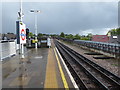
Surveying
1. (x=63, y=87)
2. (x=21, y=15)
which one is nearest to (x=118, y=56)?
(x=21, y=15)

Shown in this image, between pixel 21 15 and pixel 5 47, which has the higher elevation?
pixel 21 15

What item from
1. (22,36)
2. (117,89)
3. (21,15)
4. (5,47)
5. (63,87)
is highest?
(21,15)

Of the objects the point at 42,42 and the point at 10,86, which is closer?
the point at 10,86

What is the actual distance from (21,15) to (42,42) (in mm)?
14884

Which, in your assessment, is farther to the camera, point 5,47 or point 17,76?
point 5,47

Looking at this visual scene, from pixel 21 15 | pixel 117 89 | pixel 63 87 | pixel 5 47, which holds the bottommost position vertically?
pixel 117 89

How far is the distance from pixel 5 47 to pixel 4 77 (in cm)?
560

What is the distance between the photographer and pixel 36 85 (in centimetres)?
537

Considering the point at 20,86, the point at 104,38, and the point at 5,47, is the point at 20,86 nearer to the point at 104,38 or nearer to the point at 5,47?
the point at 5,47

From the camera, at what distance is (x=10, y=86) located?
208 inches

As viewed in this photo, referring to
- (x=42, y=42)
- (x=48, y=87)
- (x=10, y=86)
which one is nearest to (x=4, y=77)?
(x=10, y=86)

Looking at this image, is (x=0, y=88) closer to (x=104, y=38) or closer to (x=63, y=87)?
(x=63, y=87)

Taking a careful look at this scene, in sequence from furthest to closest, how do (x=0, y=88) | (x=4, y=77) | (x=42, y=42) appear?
(x=42, y=42) → (x=4, y=77) → (x=0, y=88)

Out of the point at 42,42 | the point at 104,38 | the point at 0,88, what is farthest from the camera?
the point at 104,38
